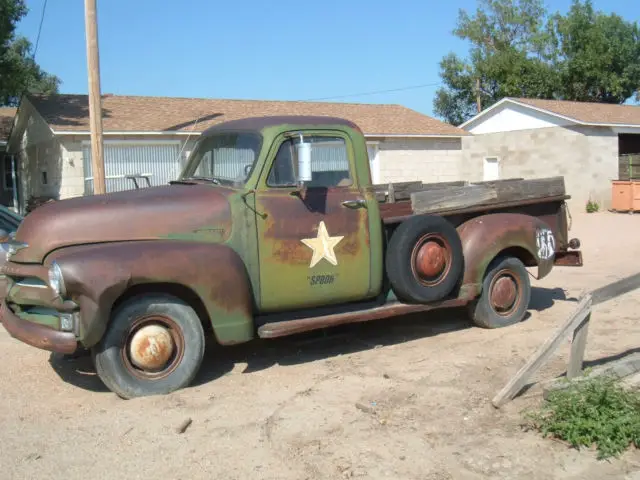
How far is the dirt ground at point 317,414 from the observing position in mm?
3973

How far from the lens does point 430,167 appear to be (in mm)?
22125

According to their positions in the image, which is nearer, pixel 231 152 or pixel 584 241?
pixel 231 152

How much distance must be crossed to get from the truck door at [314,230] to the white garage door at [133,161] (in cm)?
1076

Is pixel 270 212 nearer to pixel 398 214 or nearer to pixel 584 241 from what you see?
pixel 398 214

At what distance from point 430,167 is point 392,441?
725 inches

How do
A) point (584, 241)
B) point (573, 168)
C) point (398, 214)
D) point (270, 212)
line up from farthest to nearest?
1. point (573, 168)
2. point (584, 241)
3. point (398, 214)
4. point (270, 212)

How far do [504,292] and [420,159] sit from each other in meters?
14.8

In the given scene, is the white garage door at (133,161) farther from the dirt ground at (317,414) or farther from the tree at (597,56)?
the tree at (597,56)

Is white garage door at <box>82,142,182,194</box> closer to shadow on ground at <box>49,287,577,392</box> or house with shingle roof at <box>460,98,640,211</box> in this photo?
shadow on ground at <box>49,287,577,392</box>

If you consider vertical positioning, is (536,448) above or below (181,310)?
below

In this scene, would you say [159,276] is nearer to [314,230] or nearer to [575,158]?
[314,230]

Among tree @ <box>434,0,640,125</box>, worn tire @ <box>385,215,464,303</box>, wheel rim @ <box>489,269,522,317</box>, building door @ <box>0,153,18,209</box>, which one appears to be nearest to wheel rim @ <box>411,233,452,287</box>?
A: worn tire @ <box>385,215,464,303</box>

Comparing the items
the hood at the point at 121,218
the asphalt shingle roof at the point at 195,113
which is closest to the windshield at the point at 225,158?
the hood at the point at 121,218

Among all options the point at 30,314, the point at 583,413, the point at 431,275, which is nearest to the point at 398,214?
the point at 431,275
